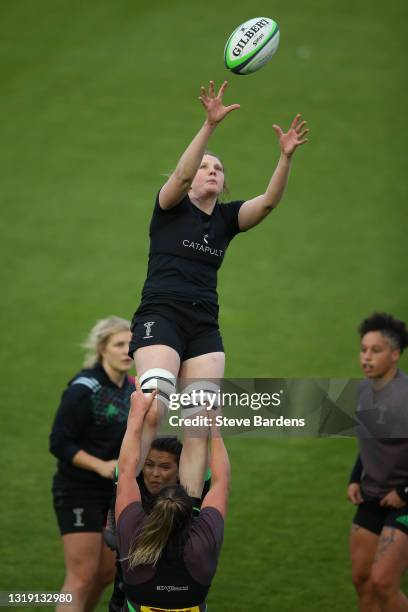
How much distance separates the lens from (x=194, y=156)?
6.30 m

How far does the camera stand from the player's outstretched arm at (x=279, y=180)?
22.0 ft

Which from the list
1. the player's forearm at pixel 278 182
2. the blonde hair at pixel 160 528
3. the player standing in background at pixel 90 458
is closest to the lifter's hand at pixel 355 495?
the player standing in background at pixel 90 458

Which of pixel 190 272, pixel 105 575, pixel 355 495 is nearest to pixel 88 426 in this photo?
pixel 105 575

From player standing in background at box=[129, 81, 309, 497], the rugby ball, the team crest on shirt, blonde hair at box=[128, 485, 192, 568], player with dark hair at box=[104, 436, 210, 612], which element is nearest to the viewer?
blonde hair at box=[128, 485, 192, 568]

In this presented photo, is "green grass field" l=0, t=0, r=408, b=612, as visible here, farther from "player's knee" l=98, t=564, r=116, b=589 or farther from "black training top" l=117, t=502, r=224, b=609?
"black training top" l=117, t=502, r=224, b=609

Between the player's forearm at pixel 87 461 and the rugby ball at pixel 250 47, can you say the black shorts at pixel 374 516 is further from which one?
the rugby ball at pixel 250 47

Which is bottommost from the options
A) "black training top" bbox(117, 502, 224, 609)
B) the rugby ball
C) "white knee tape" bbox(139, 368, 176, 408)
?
"black training top" bbox(117, 502, 224, 609)

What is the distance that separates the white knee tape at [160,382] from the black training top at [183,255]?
54 centimetres

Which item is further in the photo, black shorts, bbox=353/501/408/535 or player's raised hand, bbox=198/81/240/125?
black shorts, bbox=353/501/408/535

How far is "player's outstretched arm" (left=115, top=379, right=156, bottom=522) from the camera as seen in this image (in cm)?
595

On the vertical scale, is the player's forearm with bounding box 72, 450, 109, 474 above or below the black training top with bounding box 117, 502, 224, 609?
above

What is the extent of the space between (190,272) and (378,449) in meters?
2.33

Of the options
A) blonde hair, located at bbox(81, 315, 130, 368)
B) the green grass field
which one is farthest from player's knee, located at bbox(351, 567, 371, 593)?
blonde hair, located at bbox(81, 315, 130, 368)

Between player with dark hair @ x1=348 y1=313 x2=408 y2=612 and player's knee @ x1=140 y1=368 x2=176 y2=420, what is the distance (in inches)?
84.3
